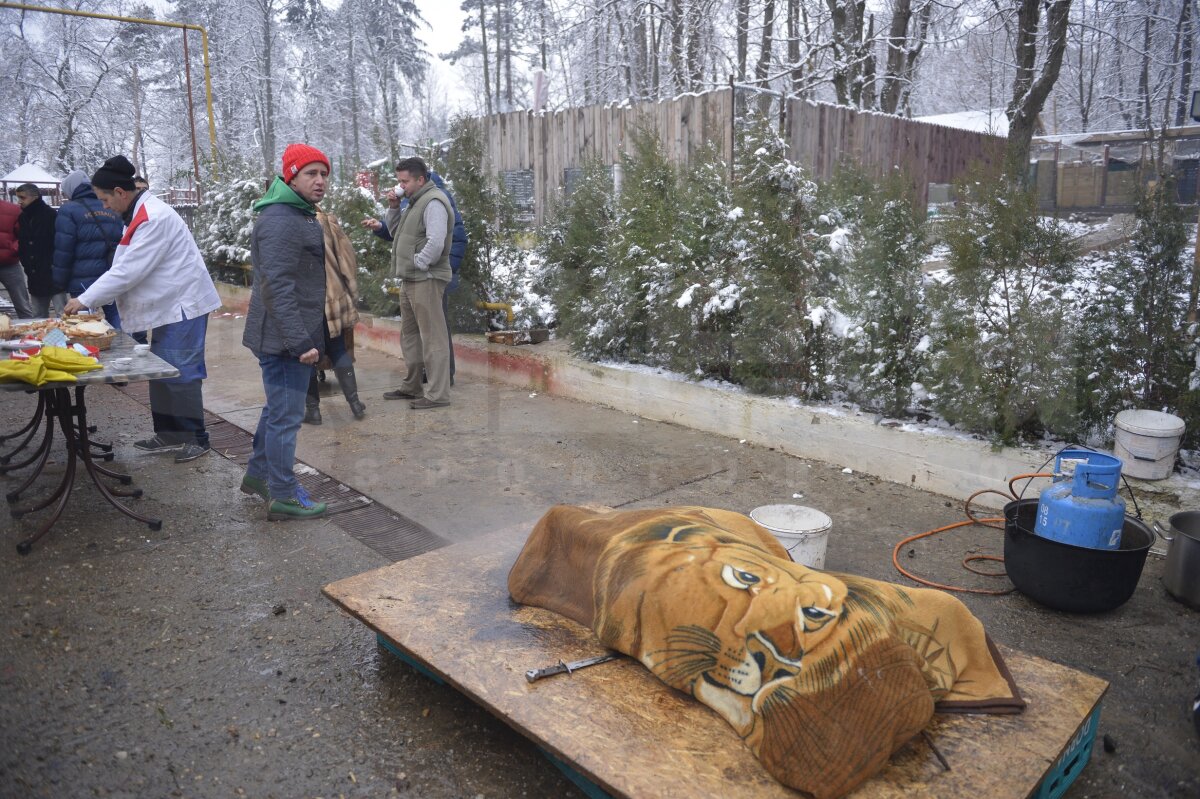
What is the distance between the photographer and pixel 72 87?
2966 cm

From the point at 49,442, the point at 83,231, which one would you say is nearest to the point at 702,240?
the point at 49,442

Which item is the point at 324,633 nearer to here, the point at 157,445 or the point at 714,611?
the point at 714,611

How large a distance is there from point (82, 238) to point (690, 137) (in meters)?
6.39

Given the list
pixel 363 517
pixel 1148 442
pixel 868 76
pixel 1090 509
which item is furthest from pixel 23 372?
pixel 868 76

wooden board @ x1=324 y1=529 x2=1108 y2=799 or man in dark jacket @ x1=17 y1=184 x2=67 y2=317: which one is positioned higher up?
man in dark jacket @ x1=17 y1=184 x2=67 y2=317

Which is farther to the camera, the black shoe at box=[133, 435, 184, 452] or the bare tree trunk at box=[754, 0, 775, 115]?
the bare tree trunk at box=[754, 0, 775, 115]

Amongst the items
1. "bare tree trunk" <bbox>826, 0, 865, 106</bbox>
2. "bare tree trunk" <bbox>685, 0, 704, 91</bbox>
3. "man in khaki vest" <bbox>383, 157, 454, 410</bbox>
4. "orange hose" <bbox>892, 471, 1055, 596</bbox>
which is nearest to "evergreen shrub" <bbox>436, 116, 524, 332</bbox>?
"man in khaki vest" <bbox>383, 157, 454, 410</bbox>

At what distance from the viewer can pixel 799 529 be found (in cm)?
381

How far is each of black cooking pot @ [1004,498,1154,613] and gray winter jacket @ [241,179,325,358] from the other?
364 cm

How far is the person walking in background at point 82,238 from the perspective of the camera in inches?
271

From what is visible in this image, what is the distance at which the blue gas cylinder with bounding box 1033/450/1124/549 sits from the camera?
3.41m

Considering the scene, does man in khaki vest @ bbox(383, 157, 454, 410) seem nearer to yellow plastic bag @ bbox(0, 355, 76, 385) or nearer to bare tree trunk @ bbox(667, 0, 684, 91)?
yellow plastic bag @ bbox(0, 355, 76, 385)

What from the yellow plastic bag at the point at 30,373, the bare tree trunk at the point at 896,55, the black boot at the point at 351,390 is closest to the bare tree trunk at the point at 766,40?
the bare tree trunk at the point at 896,55

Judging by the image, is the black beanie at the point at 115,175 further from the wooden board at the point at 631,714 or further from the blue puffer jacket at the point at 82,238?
the wooden board at the point at 631,714
